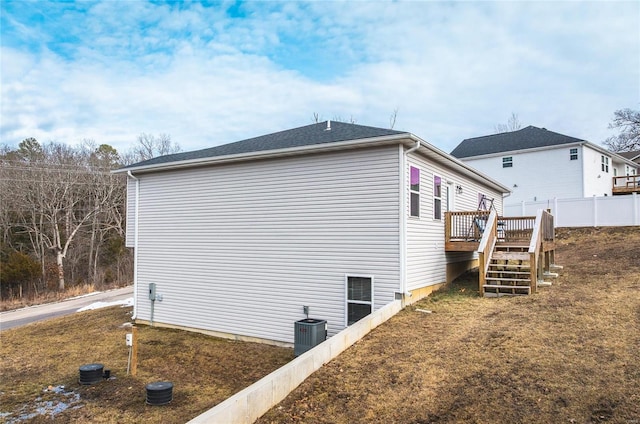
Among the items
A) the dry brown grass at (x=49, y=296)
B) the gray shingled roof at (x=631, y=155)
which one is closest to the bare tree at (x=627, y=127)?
the gray shingled roof at (x=631, y=155)

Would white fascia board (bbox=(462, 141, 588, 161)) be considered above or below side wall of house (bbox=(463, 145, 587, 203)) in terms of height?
above

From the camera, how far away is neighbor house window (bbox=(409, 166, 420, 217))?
9.33m

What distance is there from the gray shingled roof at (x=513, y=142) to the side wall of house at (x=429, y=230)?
45.2ft

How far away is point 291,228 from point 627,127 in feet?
115

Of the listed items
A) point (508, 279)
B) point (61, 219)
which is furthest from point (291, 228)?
point (61, 219)

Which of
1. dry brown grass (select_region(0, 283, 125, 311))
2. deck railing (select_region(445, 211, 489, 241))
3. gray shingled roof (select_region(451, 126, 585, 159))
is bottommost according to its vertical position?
dry brown grass (select_region(0, 283, 125, 311))

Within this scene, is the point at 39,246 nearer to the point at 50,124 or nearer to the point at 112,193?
the point at 112,193

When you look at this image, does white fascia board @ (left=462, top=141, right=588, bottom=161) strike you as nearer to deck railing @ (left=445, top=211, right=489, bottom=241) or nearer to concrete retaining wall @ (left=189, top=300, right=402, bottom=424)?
deck railing @ (left=445, top=211, right=489, bottom=241)

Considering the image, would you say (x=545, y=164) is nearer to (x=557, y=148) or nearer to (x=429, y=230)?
(x=557, y=148)

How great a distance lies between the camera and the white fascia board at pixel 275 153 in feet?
28.0

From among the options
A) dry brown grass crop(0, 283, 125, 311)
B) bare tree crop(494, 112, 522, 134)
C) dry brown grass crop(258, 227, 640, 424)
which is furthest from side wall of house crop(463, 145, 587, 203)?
dry brown grass crop(0, 283, 125, 311)

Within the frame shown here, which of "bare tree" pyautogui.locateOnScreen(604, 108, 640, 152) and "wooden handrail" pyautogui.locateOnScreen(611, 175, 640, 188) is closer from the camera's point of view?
"wooden handrail" pyautogui.locateOnScreen(611, 175, 640, 188)

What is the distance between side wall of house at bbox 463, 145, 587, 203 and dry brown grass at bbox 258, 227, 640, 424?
612 inches

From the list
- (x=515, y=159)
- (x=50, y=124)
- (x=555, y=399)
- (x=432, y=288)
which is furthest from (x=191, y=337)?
(x=50, y=124)
